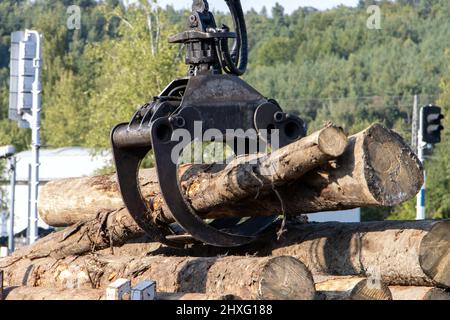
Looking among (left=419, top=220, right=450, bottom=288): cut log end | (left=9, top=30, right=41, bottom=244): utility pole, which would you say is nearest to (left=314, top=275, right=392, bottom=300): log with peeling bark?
(left=419, top=220, right=450, bottom=288): cut log end

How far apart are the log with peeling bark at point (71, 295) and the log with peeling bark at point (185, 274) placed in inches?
11.4

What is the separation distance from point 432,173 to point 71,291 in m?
35.1

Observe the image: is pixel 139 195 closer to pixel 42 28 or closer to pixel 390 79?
pixel 42 28

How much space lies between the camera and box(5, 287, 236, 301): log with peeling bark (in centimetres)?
848

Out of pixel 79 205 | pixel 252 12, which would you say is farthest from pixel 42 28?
pixel 79 205

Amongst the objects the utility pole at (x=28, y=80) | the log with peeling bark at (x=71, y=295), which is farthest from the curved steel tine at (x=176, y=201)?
the utility pole at (x=28, y=80)

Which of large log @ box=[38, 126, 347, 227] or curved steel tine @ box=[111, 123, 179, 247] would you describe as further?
curved steel tine @ box=[111, 123, 179, 247]

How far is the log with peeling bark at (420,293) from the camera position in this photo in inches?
361

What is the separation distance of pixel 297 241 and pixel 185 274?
1.20 metres

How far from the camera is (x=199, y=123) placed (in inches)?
390

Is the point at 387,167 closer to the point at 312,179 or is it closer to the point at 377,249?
the point at 312,179

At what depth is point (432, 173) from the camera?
43.3 m

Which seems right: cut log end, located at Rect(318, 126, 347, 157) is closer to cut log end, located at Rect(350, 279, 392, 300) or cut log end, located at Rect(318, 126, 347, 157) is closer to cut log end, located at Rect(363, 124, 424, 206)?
cut log end, located at Rect(363, 124, 424, 206)

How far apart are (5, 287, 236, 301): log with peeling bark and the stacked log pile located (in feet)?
0.04
